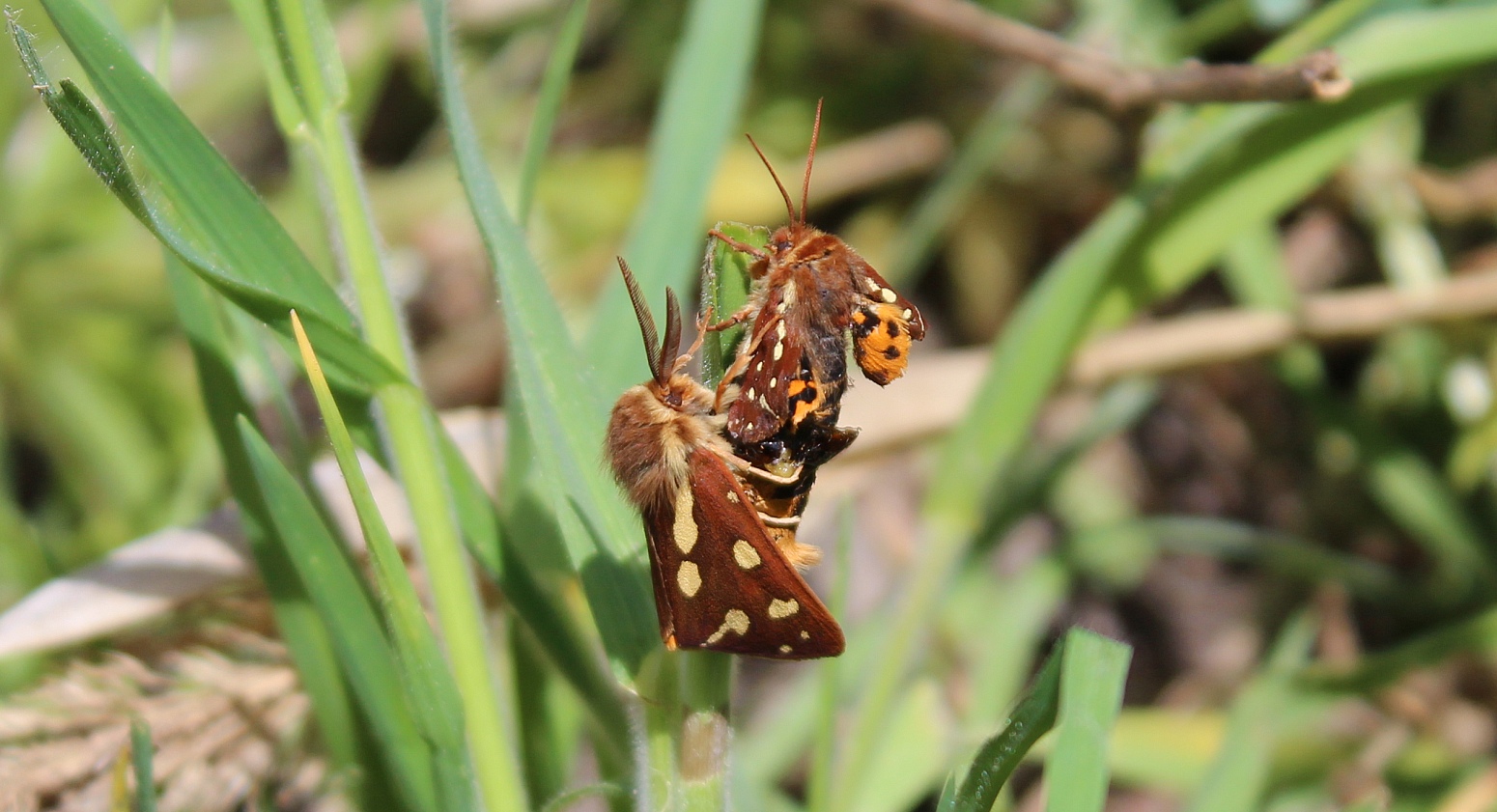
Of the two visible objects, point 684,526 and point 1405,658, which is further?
point 1405,658

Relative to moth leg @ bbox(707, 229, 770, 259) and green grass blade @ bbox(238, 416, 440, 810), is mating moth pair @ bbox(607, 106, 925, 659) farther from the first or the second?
green grass blade @ bbox(238, 416, 440, 810)

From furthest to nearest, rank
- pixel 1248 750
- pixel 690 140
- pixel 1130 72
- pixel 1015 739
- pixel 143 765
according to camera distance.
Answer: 1. pixel 1130 72
2. pixel 1248 750
3. pixel 690 140
4. pixel 143 765
5. pixel 1015 739

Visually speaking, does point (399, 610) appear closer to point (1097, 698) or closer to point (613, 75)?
point (1097, 698)

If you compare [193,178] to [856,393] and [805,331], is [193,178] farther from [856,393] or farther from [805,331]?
[856,393]

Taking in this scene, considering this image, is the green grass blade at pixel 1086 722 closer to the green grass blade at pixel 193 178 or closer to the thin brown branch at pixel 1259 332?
the green grass blade at pixel 193 178

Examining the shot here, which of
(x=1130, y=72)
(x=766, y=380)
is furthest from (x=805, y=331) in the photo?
(x=1130, y=72)

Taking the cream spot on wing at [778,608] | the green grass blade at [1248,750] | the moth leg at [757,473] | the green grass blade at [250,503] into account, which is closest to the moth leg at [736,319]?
the moth leg at [757,473]
